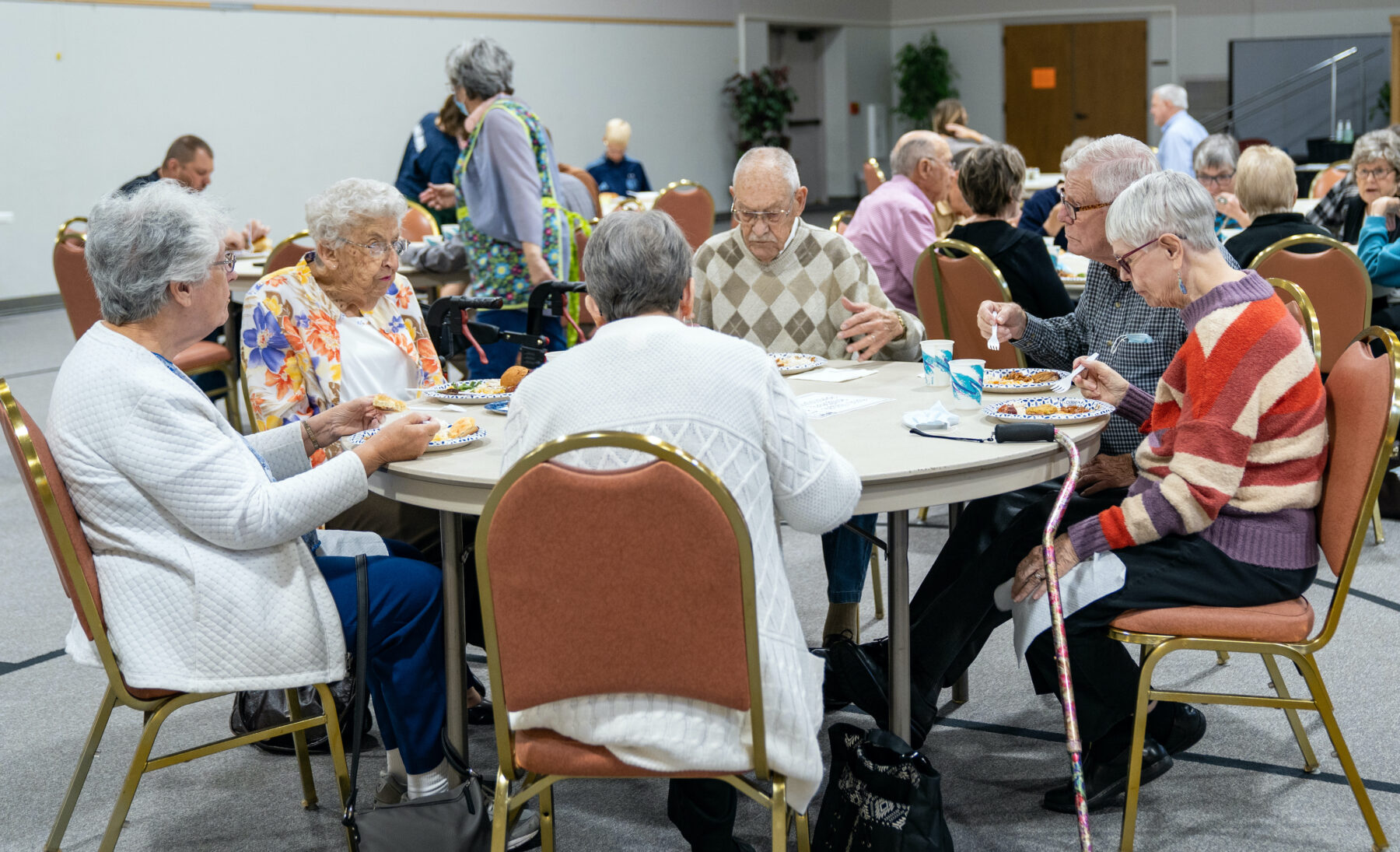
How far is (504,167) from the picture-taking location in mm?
3986

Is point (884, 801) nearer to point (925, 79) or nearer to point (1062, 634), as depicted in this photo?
point (1062, 634)

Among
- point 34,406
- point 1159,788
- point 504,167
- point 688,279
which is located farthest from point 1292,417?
point 34,406

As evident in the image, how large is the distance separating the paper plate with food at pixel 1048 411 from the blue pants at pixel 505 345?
2.00 meters

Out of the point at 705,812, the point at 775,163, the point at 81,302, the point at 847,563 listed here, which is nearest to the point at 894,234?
the point at 775,163

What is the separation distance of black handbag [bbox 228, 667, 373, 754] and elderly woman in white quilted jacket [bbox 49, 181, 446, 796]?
0.63m

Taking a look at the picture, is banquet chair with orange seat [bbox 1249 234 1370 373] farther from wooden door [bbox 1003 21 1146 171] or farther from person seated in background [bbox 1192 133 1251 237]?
wooden door [bbox 1003 21 1146 171]

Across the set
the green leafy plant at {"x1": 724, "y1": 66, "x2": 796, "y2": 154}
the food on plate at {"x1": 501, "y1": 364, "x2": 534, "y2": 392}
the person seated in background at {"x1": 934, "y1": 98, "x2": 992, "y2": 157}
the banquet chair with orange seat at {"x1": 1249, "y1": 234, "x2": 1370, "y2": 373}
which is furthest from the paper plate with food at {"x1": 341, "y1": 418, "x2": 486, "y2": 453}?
the green leafy plant at {"x1": 724, "y1": 66, "x2": 796, "y2": 154}

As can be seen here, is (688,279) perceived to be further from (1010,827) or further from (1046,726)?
(1046,726)

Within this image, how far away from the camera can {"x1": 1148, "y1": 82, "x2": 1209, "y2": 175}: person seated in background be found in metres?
7.73

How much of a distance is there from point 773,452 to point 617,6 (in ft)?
39.0

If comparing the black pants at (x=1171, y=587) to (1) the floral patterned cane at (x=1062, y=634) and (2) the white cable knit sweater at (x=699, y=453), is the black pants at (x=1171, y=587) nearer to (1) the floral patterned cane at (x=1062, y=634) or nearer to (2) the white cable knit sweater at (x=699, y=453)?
(1) the floral patterned cane at (x=1062, y=634)

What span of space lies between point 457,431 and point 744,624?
2.72 feet

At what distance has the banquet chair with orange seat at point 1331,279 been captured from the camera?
139 inches

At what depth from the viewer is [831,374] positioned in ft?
8.93
